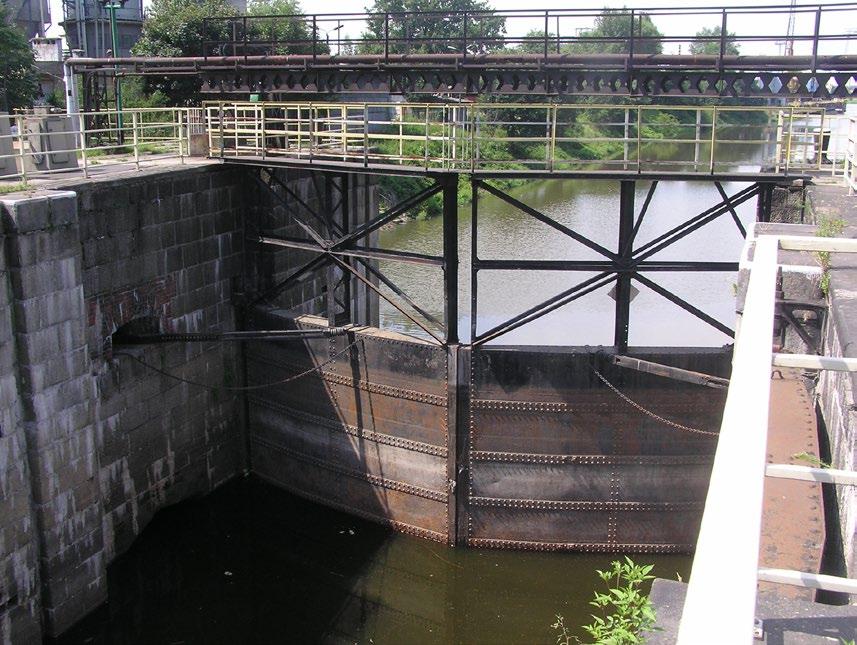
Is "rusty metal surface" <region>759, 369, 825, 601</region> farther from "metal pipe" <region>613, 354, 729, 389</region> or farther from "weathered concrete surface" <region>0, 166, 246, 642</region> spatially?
"weathered concrete surface" <region>0, 166, 246, 642</region>

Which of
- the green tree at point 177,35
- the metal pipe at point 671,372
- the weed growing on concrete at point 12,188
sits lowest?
the metal pipe at point 671,372

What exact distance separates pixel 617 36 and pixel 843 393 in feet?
55.3

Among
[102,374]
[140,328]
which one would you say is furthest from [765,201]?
[102,374]

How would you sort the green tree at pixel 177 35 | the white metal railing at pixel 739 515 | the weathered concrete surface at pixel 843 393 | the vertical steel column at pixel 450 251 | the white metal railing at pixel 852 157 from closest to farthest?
the white metal railing at pixel 739 515 → the weathered concrete surface at pixel 843 393 → the white metal railing at pixel 852 157 → the vertical steel column at pixel 450 251 → the green tree at pixel 177 35

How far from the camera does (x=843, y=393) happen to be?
17.9 feet

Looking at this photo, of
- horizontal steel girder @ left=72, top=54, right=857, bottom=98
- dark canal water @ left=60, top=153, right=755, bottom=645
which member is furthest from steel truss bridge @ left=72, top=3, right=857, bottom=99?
dark canal water @ left=60, top=153, right=755, bottom=645

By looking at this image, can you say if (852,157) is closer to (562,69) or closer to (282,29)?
(562,69)

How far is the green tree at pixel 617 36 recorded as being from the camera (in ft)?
48.5

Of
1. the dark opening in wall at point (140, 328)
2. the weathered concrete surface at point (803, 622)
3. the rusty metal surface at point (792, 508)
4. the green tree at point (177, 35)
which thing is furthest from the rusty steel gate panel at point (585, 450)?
the green tree at point (177, 35)

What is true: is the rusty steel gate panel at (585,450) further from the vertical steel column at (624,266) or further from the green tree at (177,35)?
the green tree at (177,35)

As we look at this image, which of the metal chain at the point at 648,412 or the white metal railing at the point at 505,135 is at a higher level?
the white metal railing at the point at 505,135

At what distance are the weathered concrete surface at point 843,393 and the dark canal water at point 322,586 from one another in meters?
7.10

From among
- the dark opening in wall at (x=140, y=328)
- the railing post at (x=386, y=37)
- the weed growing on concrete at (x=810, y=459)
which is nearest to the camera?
the weed growing on concrete at (x=810, y=459)

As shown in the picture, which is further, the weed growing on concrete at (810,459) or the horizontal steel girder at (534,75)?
the horizontal steel girder at (534,75)
